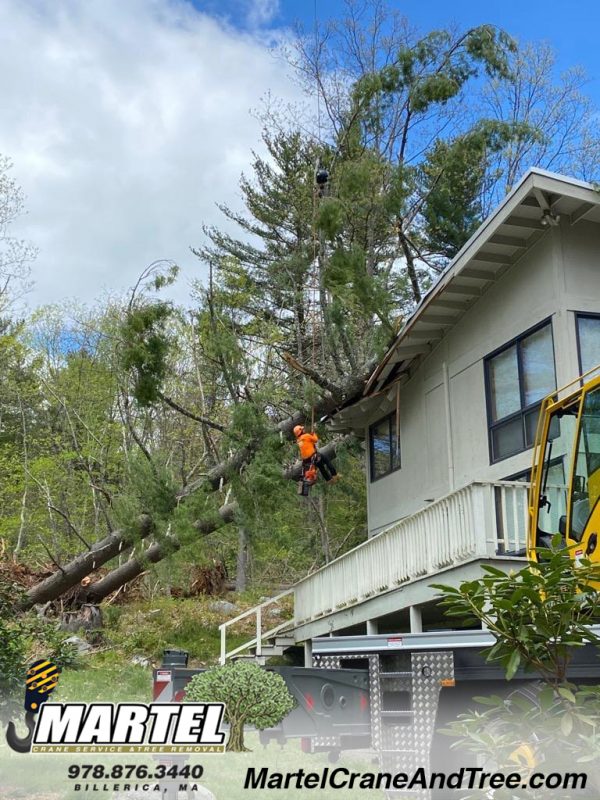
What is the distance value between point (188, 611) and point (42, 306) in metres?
15.4

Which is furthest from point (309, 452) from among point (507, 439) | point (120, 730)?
point (120, 730)

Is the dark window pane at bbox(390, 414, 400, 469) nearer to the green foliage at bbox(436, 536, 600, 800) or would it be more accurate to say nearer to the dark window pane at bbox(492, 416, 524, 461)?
the dark window pane at bbox(492, 416, 524, 461)

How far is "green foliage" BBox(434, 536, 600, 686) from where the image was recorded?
4.07 m

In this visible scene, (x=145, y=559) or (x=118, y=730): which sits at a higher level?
(x=145, y=559)

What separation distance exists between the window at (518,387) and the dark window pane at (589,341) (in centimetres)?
45

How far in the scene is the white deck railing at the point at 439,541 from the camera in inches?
417

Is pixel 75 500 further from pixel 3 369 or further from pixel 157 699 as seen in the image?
pixel 157 699

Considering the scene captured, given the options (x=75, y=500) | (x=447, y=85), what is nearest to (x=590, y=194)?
(x=447, y=85)

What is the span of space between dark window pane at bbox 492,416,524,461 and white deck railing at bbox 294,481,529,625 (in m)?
2.21

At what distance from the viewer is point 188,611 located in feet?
70.8

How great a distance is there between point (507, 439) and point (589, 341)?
215 cm

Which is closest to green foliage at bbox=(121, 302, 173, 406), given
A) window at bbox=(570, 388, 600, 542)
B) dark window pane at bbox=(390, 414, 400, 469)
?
dark window pane at bbox=(390, 414, 400, 469)

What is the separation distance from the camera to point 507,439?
13.6m

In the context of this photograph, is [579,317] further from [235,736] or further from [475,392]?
[235,736]
